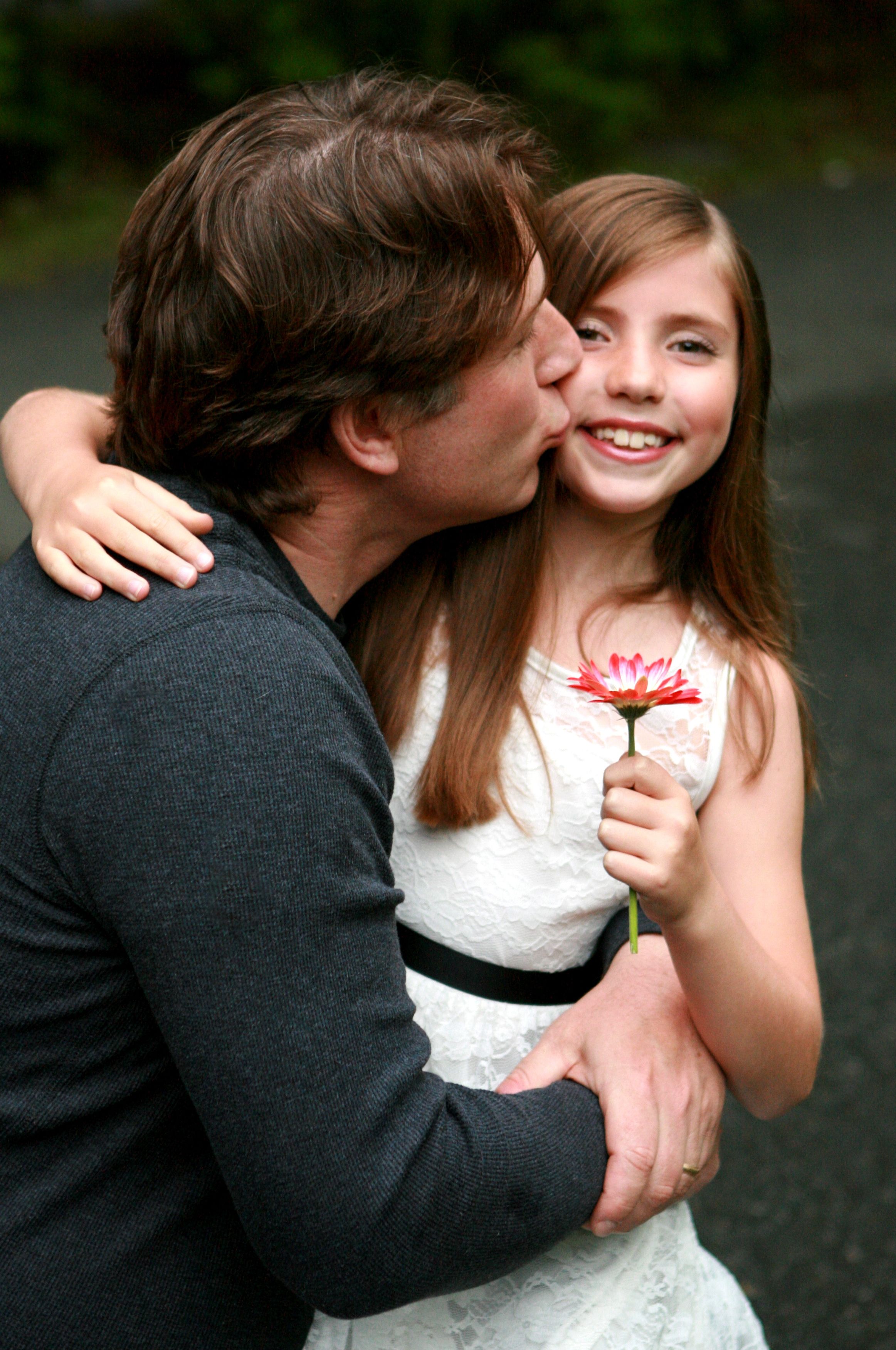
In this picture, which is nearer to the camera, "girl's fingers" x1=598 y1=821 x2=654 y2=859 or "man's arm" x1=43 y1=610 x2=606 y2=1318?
"man's arm" x1=43 y1=610 x2=606 y2=1318

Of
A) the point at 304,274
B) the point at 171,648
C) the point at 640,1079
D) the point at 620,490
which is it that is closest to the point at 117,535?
the point at 171,648

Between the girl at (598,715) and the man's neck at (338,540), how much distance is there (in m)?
0.18

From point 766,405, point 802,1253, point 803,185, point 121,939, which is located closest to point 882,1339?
point 802,1253

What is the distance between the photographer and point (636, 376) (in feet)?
6.26

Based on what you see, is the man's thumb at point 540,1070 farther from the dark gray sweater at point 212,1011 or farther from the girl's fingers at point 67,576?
the girl's fingers at point 67,576

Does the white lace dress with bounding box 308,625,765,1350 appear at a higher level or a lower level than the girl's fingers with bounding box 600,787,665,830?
lower

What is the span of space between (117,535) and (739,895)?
93 centimetres

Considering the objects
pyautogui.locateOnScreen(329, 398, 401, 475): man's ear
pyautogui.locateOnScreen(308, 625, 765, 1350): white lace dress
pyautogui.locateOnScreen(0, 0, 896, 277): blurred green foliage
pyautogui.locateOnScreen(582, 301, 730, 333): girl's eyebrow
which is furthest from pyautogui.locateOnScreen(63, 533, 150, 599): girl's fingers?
pyautogui.locateOnScreen(0, 0, 896, 277): blurred green foliage

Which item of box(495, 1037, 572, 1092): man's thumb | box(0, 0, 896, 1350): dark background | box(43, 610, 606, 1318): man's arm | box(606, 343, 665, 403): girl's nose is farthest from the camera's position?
box(0, 0, 896, 1350): dark background

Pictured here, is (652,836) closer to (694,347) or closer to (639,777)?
(639,777)

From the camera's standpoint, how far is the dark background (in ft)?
10.3

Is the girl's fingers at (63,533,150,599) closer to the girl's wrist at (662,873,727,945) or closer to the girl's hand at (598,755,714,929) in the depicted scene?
A: the girl's hand at (598,755,714,929)

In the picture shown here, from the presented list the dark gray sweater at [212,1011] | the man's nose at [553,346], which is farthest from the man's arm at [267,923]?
the man's nose at [553,346]

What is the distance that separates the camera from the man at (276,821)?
1.31 metres
